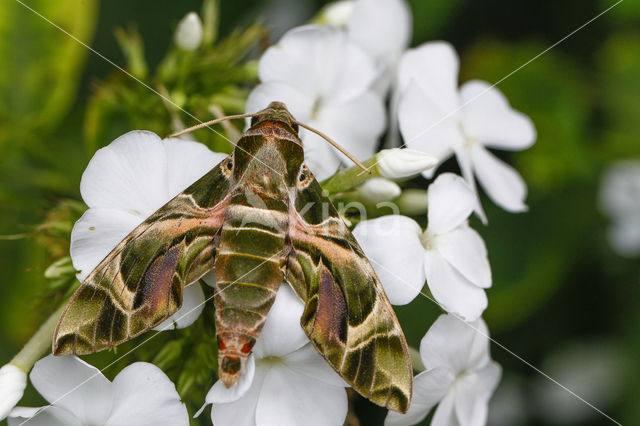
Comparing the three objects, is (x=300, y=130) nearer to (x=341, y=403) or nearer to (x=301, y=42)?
(x=301, y=42)

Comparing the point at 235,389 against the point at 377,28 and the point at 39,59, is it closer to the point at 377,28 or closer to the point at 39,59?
the point at 377,28

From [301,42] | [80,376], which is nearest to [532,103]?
[301,42]

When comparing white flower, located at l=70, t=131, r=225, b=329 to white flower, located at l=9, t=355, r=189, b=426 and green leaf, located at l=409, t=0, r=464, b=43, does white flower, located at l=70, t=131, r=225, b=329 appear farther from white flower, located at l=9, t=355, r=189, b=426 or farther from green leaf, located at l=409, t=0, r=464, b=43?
green leaf, located at l=409, t=0, r=464, b=43

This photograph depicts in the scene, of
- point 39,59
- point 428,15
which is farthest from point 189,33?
point 428,15

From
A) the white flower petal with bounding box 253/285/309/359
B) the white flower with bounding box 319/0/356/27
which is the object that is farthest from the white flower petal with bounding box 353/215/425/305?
the white flower with bounding box 319/0/356/27

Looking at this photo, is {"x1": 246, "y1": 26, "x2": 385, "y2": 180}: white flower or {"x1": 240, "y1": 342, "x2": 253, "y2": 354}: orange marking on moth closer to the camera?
{"x1": 240, "y1": 342, "x2": 253, "y2": 354}: orange marking on moth

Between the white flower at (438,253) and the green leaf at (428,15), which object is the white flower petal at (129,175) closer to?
the white flower at (438,253)
